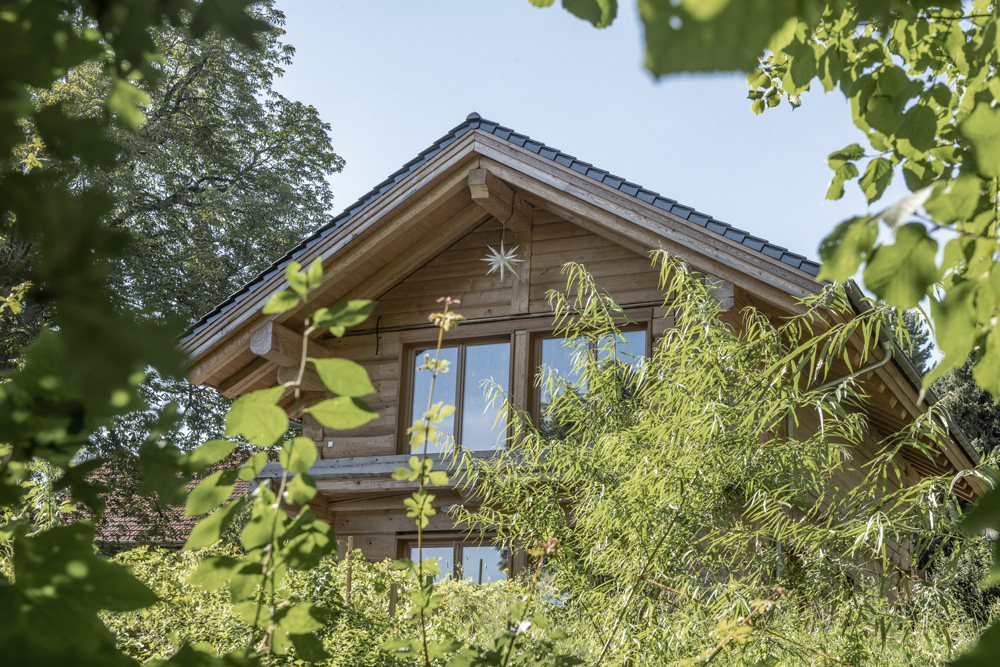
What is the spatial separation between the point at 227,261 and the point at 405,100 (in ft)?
39.8

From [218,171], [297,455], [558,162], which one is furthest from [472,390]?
[218,171]

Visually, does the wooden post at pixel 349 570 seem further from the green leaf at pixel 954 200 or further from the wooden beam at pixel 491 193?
the wooden beam at pixel 491 193

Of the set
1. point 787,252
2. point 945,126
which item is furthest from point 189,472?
point 787,252

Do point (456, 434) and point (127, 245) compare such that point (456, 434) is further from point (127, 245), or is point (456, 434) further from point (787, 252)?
point (127, 245)

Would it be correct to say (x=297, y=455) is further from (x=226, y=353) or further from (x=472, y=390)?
(x=226, y=353)

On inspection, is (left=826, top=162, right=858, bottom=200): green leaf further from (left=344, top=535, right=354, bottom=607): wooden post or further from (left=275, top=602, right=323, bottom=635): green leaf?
(left=344, top=535, right=354, bottom=607): wooden post

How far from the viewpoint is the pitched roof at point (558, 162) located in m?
6.90

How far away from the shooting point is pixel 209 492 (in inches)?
38.5

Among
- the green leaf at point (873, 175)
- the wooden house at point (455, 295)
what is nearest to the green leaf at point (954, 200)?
the green leaf at point (873, 175)

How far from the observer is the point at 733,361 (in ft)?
12.8

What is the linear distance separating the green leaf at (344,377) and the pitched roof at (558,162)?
20.7ft

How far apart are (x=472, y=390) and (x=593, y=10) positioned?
316 inches

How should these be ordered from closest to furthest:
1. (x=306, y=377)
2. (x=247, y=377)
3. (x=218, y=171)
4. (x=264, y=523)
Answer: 1. (x=264, y=523)
2. (x=306, y=377)
3. (x=247, y=377)
4. (x=218, y=171)

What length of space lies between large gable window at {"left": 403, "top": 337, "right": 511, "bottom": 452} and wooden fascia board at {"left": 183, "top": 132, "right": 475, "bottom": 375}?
1.54 metres
